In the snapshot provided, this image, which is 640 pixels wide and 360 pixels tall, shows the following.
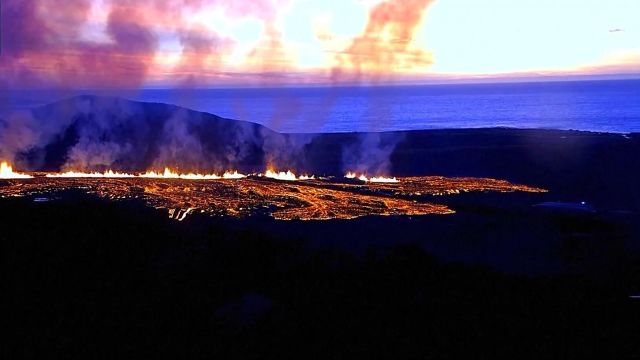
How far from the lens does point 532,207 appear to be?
3059 cm

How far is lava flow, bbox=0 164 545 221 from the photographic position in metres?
29.5

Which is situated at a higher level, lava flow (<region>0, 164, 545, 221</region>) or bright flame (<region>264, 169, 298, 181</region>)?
bright flame (<region>264, 169, 298, 181</region>)

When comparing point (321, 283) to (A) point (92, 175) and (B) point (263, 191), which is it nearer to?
(B) point (263, 191)

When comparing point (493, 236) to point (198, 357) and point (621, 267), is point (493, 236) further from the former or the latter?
point (198, 357)

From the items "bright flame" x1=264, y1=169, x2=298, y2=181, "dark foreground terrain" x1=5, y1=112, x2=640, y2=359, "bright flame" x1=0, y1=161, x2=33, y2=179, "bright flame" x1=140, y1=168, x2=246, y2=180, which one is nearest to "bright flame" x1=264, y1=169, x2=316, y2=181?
"bright flame" x1=264, y1=169, x2=298, y2=181

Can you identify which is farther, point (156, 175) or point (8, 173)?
point (156, 175)

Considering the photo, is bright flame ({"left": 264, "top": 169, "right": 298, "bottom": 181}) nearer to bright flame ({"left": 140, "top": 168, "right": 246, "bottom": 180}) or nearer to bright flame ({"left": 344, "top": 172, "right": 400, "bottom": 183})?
bright flame ({"left": 140, "top": 168, "right": 246, "bottom": 180})

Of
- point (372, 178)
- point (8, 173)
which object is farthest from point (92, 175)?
point (372, 178)

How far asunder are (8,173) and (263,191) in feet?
44.9

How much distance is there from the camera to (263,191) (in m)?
34.2

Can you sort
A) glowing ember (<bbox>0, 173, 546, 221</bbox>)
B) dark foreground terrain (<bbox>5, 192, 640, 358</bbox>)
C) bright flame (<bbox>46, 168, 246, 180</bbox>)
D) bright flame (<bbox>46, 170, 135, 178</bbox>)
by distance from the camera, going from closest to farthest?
dark foreground terrain (<bbox>5, 192, 640, 358</bbox>) → glowing ember (<bbox>0, 173, 546, 221</bbox>) → bright flame (<bbox>46, 170, 135, 178</bbox>) → bright flame (<bbox>46, 168, 246, 180</bbox>)

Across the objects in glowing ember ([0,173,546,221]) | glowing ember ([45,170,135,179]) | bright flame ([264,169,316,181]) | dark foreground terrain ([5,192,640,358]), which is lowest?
dark foreground terrain ([5,192,640,358])

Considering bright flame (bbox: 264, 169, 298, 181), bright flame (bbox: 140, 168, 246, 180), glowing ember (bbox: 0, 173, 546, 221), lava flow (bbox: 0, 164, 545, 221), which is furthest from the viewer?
bright flame (bbox: 264, 169, 298, 181)

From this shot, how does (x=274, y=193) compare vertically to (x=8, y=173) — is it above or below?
below
